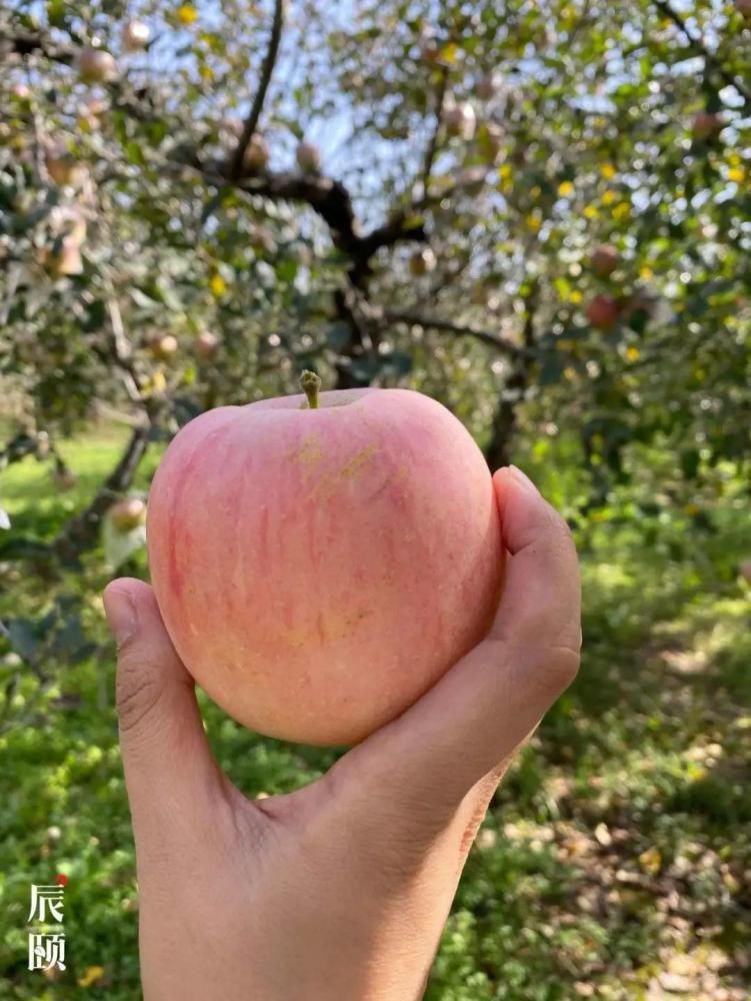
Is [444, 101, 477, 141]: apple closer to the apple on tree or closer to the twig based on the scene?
the twig

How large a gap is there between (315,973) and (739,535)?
481cm

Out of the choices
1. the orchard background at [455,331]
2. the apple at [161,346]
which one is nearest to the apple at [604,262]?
the orchard background at [455,331]

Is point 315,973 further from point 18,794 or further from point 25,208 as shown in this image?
point 18,794

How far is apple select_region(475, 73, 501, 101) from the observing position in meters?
3.16

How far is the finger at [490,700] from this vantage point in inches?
34.7

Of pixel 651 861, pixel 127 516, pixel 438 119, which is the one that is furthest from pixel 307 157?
pixel 651 861

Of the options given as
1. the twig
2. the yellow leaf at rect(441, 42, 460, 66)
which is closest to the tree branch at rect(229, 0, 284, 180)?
the yellow leaf at rect(441, 42, 460, 66)

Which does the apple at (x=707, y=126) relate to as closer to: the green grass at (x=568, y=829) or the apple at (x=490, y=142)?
the apple at (x=490, y=142)

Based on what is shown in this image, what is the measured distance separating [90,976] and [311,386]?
6.03 feet

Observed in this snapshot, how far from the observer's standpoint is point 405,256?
3943mm

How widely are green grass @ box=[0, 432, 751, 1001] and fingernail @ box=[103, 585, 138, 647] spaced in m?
0.71

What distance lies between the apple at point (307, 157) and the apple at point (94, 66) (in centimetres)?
112

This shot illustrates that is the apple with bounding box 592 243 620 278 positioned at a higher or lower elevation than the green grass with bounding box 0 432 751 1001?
higher

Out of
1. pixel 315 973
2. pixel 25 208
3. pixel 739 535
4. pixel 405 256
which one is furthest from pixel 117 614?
pixel 739 535
